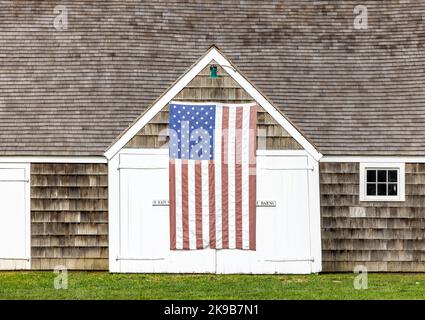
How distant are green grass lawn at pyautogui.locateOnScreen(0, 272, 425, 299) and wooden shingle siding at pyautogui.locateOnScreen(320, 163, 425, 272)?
643mm

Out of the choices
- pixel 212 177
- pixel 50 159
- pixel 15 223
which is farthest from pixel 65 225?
pixel 212 177

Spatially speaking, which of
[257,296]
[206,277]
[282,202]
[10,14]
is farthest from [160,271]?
[10,14]

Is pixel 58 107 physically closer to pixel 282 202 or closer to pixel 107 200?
pixel 107 200

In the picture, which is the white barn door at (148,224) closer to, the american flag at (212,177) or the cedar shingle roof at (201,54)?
the american flag at (212,177)

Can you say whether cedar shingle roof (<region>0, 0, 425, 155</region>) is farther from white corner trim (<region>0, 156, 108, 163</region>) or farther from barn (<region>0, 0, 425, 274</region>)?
white corner trim (<region>0, 156, 108, 163</region>)

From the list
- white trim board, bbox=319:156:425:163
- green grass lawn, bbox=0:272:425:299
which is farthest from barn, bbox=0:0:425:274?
green grass lawn, bbox=0:272:425:299

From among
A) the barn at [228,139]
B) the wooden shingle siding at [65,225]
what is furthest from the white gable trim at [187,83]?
the wooden shingle siding at [65,225]

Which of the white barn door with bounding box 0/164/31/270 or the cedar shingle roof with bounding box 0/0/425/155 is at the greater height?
the cedar shingle roof with bounding box 0/0/425/155

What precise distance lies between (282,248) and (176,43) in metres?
7.21

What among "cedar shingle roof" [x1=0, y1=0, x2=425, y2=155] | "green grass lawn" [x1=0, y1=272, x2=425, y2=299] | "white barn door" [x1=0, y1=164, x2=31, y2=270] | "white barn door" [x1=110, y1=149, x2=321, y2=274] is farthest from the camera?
"cedar shingle roof" [x1=0, y1=0, x2=425, y2=155]

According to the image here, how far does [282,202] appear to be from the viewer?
2750cm

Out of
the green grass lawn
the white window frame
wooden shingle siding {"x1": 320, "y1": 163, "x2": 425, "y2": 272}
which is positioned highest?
the white window frame

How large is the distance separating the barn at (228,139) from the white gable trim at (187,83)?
3 centimetres

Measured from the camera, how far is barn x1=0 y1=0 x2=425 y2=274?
27.4 m
